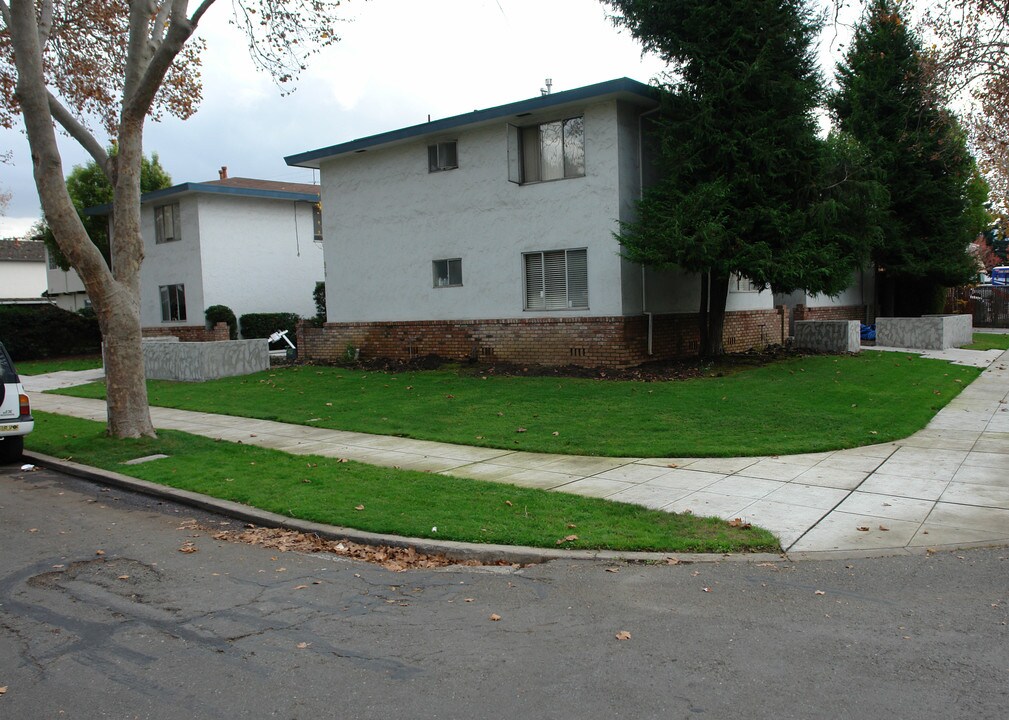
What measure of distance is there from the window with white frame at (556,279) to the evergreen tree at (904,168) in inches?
581


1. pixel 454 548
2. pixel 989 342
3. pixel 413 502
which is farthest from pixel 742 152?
pixel 989 342

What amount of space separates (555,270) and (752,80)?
5.70 m

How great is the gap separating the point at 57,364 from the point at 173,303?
15.4 feet

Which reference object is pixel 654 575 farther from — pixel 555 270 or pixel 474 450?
pixel 555 270

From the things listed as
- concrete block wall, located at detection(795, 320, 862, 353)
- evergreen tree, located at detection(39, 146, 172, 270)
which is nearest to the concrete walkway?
concrete block wall, located at detection(795, 320, 862, 353)

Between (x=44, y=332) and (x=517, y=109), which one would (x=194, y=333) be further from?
(x=517, y=109)

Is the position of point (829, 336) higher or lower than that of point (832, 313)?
lower

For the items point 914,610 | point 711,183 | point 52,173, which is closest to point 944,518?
point 914,610

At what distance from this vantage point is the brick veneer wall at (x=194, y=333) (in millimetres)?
26969

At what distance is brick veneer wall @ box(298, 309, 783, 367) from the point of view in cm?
1747

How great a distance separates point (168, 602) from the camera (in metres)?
5.59

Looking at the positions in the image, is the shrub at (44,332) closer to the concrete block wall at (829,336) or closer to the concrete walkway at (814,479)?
the concrete walkway at (814,479)

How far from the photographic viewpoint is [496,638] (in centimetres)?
484

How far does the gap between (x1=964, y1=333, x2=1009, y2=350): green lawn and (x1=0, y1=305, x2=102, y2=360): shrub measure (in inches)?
1202
